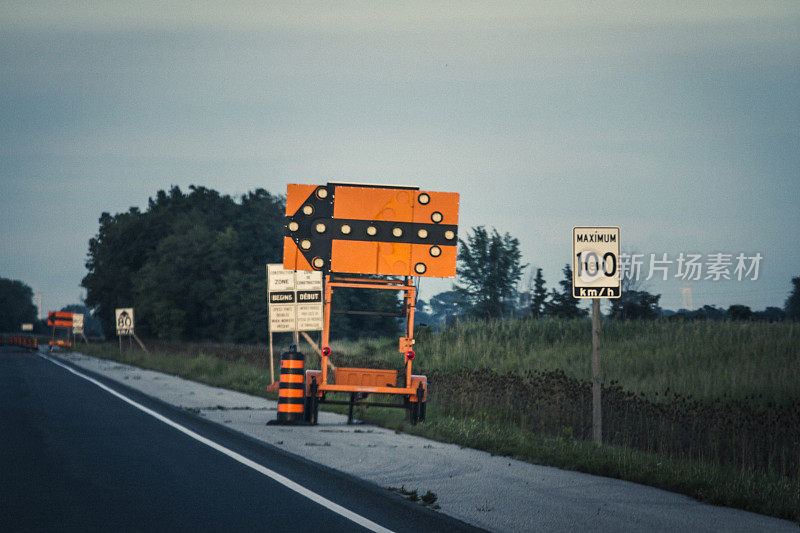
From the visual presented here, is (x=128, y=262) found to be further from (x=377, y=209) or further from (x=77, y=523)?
(x=77, y=523)

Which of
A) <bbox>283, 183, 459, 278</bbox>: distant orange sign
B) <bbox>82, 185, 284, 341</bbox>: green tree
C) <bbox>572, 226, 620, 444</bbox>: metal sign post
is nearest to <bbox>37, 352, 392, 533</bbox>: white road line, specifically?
<bbox>283, 183, 459, 278</bbox>: distant orange sign

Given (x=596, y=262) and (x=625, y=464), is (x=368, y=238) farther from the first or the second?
(x=625, y=464)

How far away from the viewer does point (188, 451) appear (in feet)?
39.0

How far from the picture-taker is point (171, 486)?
9.07m

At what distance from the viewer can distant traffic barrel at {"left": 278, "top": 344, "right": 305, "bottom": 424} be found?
15164 millimetres

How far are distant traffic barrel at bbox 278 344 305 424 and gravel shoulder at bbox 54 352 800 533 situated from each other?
0.43m

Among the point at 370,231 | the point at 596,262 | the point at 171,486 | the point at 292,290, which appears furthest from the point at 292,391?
the point at 292,290

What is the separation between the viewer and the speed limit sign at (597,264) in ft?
37.2

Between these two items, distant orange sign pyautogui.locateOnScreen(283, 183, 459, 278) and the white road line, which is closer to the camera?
the white road line

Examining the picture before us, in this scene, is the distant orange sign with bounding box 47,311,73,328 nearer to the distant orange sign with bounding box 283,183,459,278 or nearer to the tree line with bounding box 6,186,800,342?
the tree line with bounding box 6,186,800,342

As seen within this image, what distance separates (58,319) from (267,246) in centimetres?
1878

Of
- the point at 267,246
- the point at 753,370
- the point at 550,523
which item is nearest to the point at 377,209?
the point at 550,523

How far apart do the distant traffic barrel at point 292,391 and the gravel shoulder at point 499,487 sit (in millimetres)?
427

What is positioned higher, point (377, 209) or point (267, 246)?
point (267, 246)
